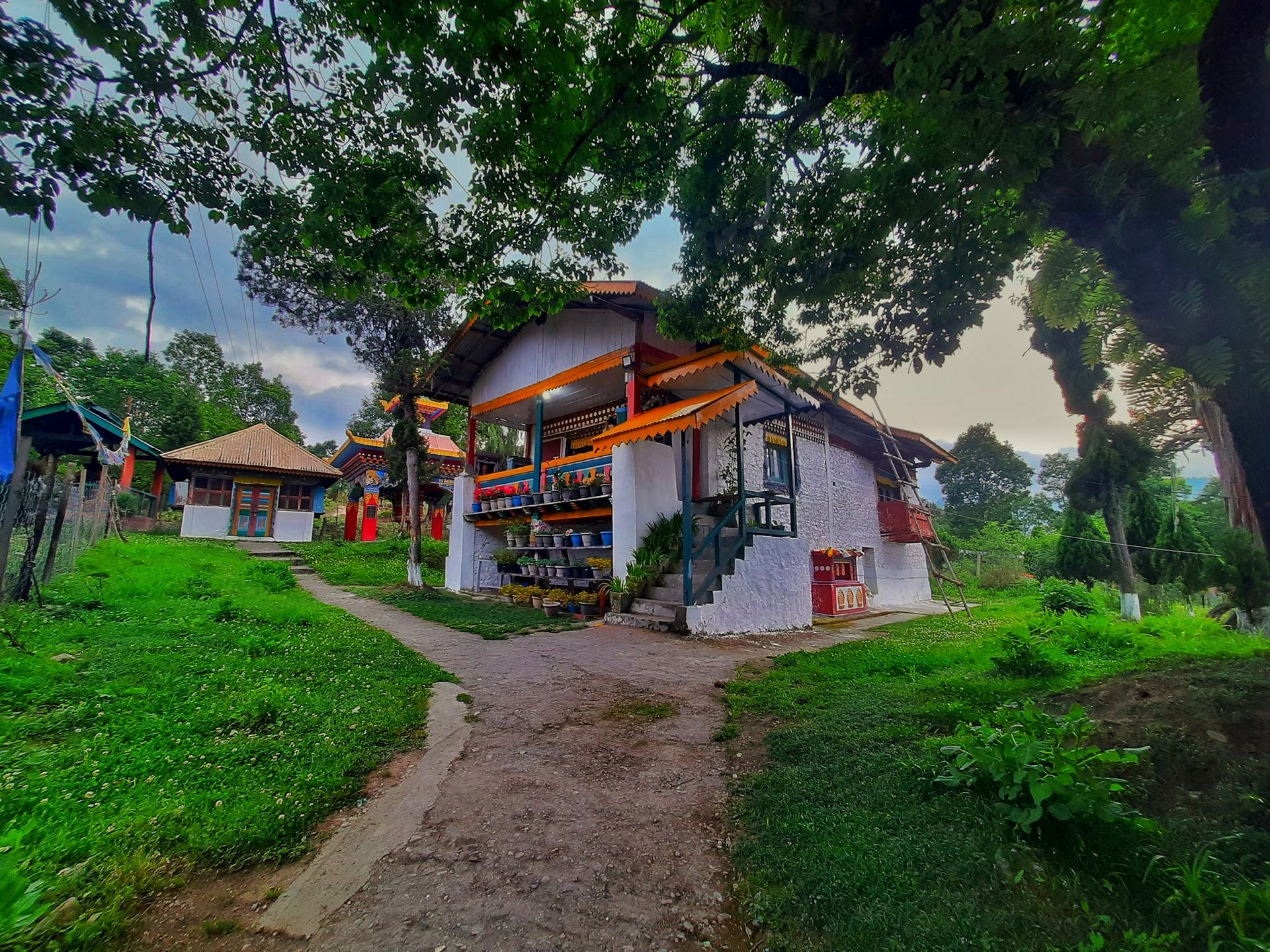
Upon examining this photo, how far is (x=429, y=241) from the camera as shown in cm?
466

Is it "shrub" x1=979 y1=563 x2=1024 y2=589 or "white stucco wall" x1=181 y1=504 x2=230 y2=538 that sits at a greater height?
"white stucco wall" x1=181 y1=504 x2=230 y2=538

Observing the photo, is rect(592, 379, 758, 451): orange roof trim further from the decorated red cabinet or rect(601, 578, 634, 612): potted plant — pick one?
the decorated red cabinet

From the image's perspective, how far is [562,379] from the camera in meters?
11.4

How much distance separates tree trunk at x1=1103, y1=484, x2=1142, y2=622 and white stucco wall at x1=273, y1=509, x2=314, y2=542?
86.7 feet

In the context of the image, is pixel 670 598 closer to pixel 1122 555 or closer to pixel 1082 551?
pixel 1122 555

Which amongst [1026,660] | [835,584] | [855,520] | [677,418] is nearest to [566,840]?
[1026,660]

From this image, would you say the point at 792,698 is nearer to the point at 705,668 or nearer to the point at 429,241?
the point at 705,668

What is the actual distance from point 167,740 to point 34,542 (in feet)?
18.4

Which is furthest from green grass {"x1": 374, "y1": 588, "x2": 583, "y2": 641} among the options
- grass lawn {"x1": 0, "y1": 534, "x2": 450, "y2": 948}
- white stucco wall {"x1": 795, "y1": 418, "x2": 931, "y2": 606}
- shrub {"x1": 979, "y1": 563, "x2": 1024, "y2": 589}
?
shrub {"x1": 979, "y1": 563, "x2": 1024, "y2": 589}

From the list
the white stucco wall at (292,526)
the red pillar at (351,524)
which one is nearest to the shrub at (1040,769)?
the white stucco wall at (292,526)

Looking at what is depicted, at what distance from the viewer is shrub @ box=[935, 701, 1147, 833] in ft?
6.41

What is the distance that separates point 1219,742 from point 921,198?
3.28 metres

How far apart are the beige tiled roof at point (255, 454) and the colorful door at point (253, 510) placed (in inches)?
45.6

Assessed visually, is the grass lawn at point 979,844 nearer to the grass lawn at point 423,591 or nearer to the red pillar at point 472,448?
the grass lawn at point 423,591
